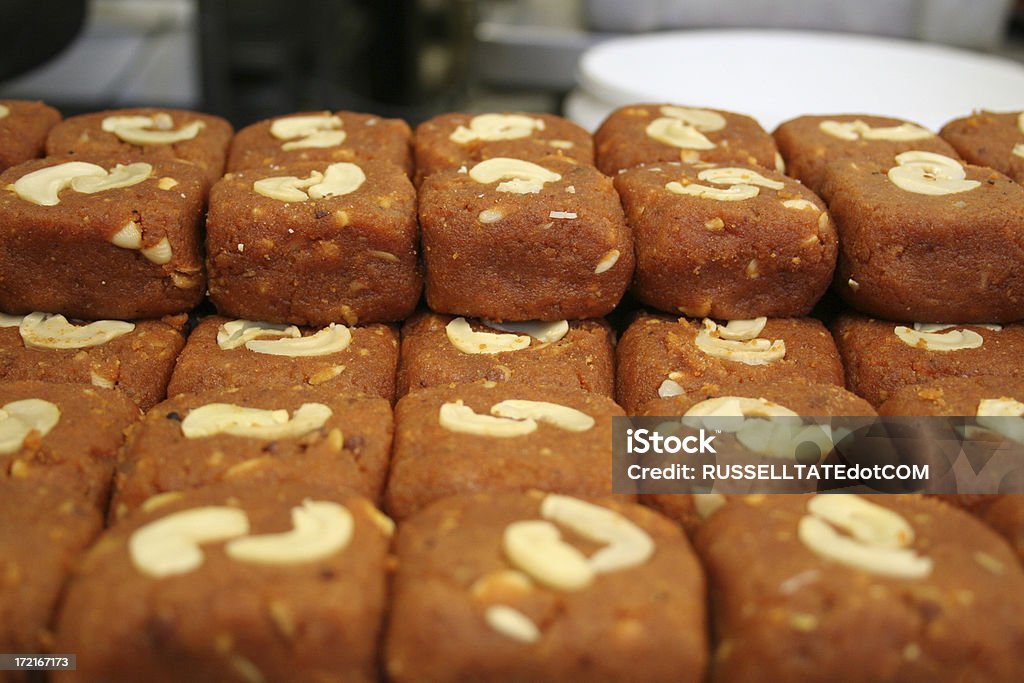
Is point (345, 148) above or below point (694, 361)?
above

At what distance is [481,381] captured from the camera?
1773mm

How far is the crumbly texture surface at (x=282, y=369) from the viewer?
180cm

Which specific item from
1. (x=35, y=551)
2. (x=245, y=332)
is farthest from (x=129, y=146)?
(x=35, y=551)

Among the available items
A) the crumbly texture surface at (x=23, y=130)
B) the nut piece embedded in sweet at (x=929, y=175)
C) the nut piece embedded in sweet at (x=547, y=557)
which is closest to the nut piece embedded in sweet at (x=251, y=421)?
the nut piece embedded in sweet at (x=547, y=557)

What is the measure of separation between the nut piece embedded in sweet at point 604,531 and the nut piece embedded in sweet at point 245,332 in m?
0.76

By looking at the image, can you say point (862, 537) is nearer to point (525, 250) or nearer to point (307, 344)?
point (525, 250)

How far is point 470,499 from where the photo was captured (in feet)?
4.75

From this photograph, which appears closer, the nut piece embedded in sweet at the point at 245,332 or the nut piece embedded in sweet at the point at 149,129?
the nut piece embedded in sweet at the point at 245,332

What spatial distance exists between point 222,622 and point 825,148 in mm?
1737

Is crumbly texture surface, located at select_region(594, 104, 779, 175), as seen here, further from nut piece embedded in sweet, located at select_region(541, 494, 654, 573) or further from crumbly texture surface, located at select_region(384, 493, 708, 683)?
crumbly texture surface, located at select_region(384, 493, 708, 683)

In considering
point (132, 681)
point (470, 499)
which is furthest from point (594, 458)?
point (132, 681)

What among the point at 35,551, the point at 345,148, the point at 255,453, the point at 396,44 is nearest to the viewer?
the point at 35,551

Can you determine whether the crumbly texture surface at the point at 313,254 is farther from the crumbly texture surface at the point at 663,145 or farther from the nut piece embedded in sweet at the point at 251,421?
the crumbly texture surface at the point at 663,145

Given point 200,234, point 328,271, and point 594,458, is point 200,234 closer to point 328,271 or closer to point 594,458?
point 328,271
